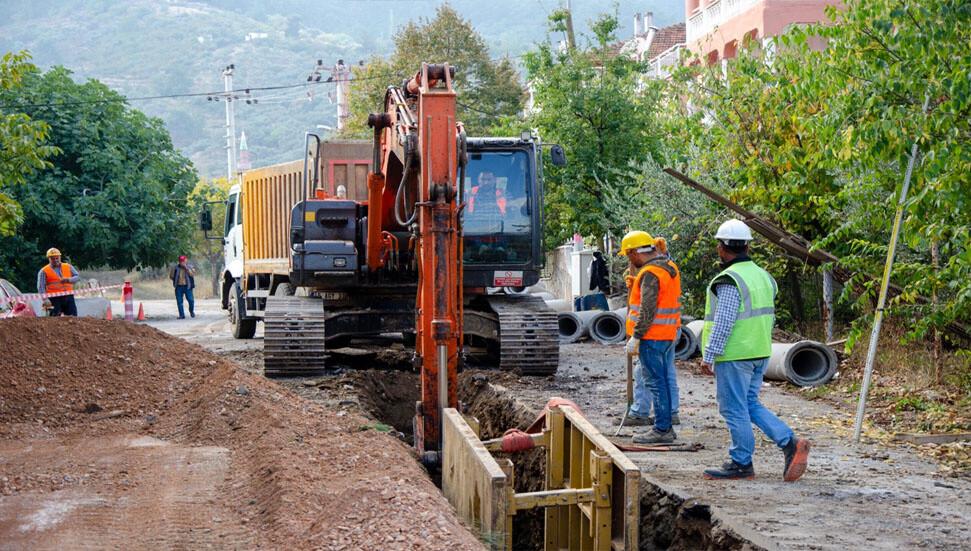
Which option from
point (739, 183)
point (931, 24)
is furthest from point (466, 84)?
point (931, 24)

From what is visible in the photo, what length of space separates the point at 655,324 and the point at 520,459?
1.91 meters

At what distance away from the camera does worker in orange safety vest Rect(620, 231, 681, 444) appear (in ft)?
27.4

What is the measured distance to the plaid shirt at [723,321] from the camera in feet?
22.5

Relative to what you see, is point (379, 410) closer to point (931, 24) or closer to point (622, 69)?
point (931, 24)

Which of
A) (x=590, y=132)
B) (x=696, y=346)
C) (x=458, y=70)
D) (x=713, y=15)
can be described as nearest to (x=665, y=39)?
(x=458, y=70)

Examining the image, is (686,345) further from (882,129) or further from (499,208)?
(882,129)

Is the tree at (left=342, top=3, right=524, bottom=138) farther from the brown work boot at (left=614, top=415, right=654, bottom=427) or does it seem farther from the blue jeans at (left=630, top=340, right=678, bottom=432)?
the blue jeans at (left=630, top=340, right=678, bottom=432)

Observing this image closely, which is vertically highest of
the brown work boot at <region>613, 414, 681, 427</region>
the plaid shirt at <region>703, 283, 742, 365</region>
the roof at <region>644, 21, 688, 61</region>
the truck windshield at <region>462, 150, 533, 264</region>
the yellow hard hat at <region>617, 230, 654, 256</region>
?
the roof at <region>644, 21, 688, 61</region>

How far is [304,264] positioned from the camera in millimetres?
12016

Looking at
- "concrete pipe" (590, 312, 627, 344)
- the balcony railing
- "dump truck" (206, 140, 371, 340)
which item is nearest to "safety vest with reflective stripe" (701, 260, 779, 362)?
"dump truck" (206, 140, 371, 340)

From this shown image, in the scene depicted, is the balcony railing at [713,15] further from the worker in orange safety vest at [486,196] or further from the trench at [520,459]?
the trench at [520,459]

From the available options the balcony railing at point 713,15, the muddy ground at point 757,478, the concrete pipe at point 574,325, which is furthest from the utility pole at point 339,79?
the muddy ground at point 757,478

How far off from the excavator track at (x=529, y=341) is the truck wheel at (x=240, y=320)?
7.98 m

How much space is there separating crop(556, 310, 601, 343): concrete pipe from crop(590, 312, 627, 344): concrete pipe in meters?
0.20
